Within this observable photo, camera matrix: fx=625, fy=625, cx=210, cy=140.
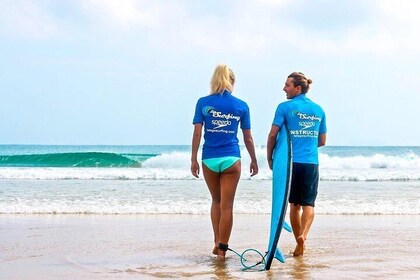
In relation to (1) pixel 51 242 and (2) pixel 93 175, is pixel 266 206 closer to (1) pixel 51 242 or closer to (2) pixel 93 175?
(1) pixel 51 242

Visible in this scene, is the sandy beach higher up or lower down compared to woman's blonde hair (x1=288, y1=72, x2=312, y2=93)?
lower down

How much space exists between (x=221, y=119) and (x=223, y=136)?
0.15m

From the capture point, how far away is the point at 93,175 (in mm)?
19844

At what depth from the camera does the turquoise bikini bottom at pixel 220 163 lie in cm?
559

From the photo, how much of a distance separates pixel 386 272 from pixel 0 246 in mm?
3742

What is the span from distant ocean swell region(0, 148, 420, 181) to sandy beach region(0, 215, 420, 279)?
34.0 feet

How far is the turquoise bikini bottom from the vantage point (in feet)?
18.4

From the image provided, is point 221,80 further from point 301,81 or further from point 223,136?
point 301,81

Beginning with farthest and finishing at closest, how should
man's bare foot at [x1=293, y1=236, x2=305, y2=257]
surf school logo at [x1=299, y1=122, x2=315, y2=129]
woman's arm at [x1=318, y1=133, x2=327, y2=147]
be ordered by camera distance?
woman's arm at [x1=318, y1=133, x2=327, y2=147]
man's bare foot at [x1=293, y1=236, x2=305, y2=257]
surf school logo at [x1=299, y1=122, x2=315, y2=129]

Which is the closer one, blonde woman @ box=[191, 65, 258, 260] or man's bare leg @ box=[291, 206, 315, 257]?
blonde woman @ box=[191, 65, 258, 260]

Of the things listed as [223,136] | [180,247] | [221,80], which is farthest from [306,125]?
[180,247]

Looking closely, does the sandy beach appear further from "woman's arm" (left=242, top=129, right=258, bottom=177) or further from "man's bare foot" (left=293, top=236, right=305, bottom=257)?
"woman's arm" (left=242, top=129, right=258, bottom=177)

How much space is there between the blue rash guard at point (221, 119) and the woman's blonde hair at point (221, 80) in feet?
0.15

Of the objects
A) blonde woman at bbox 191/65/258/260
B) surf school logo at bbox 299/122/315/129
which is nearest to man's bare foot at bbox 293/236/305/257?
blonde woman at bbox 191/65/258/260
